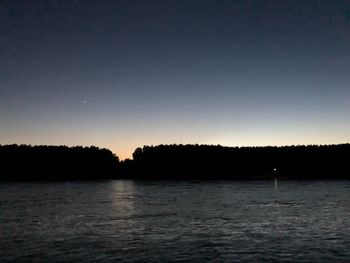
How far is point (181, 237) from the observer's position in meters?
35.4

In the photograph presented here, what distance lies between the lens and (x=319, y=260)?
88.2ft

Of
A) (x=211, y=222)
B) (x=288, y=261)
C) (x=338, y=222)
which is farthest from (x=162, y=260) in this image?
(x=338, y=222)

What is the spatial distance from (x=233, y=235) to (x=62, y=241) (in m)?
12.5

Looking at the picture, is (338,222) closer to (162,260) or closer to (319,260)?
(319,260)

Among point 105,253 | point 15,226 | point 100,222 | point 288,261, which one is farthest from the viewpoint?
point 100,222

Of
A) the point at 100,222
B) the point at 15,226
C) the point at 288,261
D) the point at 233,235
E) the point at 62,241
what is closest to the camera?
the point at 288,261

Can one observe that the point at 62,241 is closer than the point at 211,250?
No

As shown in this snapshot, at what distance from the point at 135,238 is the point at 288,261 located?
41.0ft

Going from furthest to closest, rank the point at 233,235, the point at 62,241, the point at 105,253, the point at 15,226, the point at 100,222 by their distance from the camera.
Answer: the point at 100,222 < the point at 15,226 < the point at 233,235 < the point at 62,241 < the point at 105,253

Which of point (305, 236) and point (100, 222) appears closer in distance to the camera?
point (305, 236)

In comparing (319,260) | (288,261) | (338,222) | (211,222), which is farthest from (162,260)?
(338,222)

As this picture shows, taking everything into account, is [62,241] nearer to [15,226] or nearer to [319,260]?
[15,226]

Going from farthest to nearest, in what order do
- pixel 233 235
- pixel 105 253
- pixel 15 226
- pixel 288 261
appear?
pixel 15 226 < pixel 233 235 < pixel 105 253 < pixel 288 261

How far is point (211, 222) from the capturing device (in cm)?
4478
